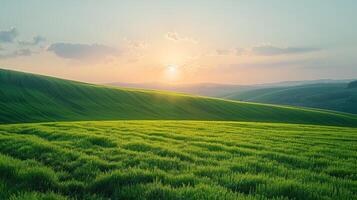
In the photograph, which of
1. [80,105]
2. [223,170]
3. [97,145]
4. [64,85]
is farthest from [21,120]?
[223,170]

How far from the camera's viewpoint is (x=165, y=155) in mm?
10820

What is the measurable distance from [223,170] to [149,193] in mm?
2875

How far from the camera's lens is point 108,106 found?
85.7 m

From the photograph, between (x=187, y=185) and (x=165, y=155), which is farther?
(x=165, y=155)

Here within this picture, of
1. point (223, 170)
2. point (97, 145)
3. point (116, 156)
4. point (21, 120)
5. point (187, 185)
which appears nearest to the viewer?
point (187, 185)

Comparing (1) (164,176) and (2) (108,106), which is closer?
(1) (164,176)

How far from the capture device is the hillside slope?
70.1 meters

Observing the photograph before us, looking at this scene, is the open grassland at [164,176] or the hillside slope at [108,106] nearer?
the open grassland at [164,176]

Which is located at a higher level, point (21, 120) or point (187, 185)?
point (187, 185)

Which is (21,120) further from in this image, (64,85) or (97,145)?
(97,145)

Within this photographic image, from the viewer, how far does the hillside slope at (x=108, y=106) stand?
230 ft

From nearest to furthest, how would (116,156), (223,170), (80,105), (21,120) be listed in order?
(223,170) → (116,156) → (21,120) → (80,105)

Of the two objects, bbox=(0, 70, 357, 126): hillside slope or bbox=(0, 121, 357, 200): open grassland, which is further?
bbox=(0, 70, 357, 126): hillside slope

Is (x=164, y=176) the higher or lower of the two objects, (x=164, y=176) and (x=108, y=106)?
the higher
